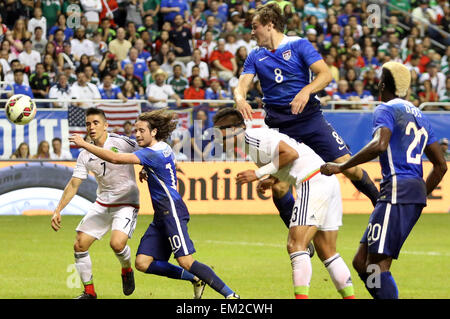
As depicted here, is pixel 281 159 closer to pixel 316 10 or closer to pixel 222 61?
pixel 222 61

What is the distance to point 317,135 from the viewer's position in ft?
31.2

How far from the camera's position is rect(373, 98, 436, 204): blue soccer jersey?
695cm

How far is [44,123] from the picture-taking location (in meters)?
18.3

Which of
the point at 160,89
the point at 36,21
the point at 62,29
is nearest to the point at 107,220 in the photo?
the point at 160,89

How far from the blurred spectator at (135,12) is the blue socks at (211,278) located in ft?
51.3

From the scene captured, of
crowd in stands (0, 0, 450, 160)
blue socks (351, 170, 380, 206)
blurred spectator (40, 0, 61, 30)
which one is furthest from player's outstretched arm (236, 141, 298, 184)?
blurred spectator (40, 0, 61, 30)

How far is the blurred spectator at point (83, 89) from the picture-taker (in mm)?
19562

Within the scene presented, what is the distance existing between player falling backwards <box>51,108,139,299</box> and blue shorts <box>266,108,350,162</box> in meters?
1.80

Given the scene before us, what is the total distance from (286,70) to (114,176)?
228 centimetres

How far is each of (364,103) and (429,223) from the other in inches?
134

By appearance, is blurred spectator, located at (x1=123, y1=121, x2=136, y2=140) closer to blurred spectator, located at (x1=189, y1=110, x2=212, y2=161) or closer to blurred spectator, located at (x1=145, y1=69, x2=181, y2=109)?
blurred spectator, located at (x1=189, y1=110, x2=212, y2=161)
